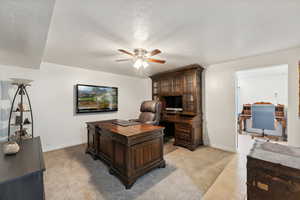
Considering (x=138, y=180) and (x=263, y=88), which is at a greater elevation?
(x=263, y=88)

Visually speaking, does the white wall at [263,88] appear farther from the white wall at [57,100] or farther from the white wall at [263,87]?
the white wall at [57,100]

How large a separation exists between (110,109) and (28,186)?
130 inches

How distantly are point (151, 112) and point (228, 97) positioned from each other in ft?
6.61

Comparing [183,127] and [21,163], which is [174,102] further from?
[21,163]

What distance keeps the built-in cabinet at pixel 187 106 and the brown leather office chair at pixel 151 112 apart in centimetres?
76

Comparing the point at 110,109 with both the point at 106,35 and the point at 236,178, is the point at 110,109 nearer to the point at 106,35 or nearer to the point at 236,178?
the point at 106,35

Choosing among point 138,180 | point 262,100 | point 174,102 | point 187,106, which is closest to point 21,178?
point 138,180

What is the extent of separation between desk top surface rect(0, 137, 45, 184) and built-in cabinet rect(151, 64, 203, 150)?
2.97 metres

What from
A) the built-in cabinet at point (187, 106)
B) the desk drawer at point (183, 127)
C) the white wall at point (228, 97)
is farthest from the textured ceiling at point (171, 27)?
the desk drawer at point (183, 127)

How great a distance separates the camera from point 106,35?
1933 millimetres

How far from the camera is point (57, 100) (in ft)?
11.2

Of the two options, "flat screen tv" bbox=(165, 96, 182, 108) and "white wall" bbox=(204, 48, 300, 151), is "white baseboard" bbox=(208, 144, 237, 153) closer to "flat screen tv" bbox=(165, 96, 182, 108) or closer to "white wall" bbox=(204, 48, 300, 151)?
"white wall" bbox=(204, 48, 300, 151)

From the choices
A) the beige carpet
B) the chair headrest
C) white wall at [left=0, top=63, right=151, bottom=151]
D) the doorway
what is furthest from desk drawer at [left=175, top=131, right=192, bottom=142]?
white wall at [left=0, top=63, right=151, bottom=151]

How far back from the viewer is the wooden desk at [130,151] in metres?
1.89
